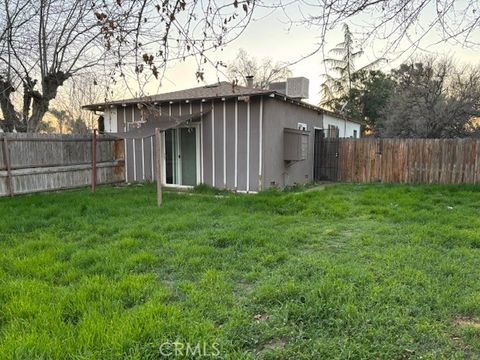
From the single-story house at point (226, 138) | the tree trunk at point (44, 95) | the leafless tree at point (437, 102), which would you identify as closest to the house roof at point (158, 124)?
the single-story house at point (226, 138)

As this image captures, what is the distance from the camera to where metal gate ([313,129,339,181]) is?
1291 cm

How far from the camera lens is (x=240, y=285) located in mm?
3416

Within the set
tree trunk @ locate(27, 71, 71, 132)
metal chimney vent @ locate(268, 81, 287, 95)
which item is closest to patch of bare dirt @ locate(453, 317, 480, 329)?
tree trunk @ locate(27, 71, 71, 132)

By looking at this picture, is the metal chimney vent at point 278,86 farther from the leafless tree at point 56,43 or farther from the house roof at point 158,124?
the leafless tree at point 56,43

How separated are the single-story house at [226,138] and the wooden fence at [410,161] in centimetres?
182

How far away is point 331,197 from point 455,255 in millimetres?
4122

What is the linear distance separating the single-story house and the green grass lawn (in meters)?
3.36

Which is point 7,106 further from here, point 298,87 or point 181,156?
point 298,87

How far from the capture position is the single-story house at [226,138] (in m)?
9.42

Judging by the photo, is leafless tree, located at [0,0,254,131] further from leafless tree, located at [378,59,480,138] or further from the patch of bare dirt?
leafless tree, located at [378,59,480,138]

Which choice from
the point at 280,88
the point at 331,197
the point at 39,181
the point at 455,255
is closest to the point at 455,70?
the point at 280,88

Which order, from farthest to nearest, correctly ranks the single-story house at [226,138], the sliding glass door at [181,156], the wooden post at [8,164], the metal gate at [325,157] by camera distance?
A: the metal gate at [325,157] < the sliding glass door at [181,156] < the single-story house at [226,138] < the wooden post at [8,164]

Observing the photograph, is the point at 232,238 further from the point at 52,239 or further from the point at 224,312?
the point at 52,239

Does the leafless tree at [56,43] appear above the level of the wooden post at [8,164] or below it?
above
